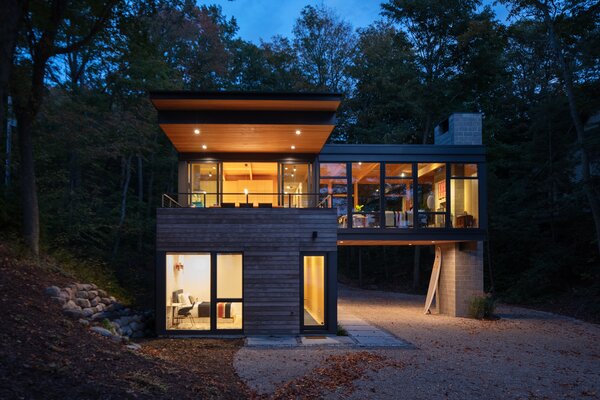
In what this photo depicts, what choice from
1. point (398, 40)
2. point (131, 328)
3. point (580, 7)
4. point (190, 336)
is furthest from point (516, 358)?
point (398, 40)

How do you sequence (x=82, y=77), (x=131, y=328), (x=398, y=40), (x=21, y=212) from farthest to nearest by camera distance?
(x=398, y=40) → (x=82, y=77) → (x=21, y=212) → (x=131, y=328)

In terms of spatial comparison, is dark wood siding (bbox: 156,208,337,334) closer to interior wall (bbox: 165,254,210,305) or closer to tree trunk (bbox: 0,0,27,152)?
interior wall (bbox: 165,254,210,305)

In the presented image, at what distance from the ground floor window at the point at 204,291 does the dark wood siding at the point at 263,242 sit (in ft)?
0.74

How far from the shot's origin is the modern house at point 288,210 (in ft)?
42.1

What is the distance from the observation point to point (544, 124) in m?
21.7

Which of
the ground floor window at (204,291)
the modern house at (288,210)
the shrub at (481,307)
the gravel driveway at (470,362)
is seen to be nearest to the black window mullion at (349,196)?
the modern house at (288,210)

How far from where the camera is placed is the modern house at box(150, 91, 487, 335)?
1284 centimetres

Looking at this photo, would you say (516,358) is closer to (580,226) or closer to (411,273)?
(580,226)

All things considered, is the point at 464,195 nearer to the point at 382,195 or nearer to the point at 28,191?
the point at 382,195

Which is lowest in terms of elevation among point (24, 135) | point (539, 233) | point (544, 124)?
point (539, 233)

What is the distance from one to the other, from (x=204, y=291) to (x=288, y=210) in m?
2.83

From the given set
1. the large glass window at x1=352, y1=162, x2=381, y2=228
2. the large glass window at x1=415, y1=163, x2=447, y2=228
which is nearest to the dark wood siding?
the large glass window at x1=352, y1=162, x2=381, y2=228

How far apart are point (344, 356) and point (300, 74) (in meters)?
22.2

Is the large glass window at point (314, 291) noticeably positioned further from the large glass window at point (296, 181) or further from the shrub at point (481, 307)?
the shrub at point (481, 307)
